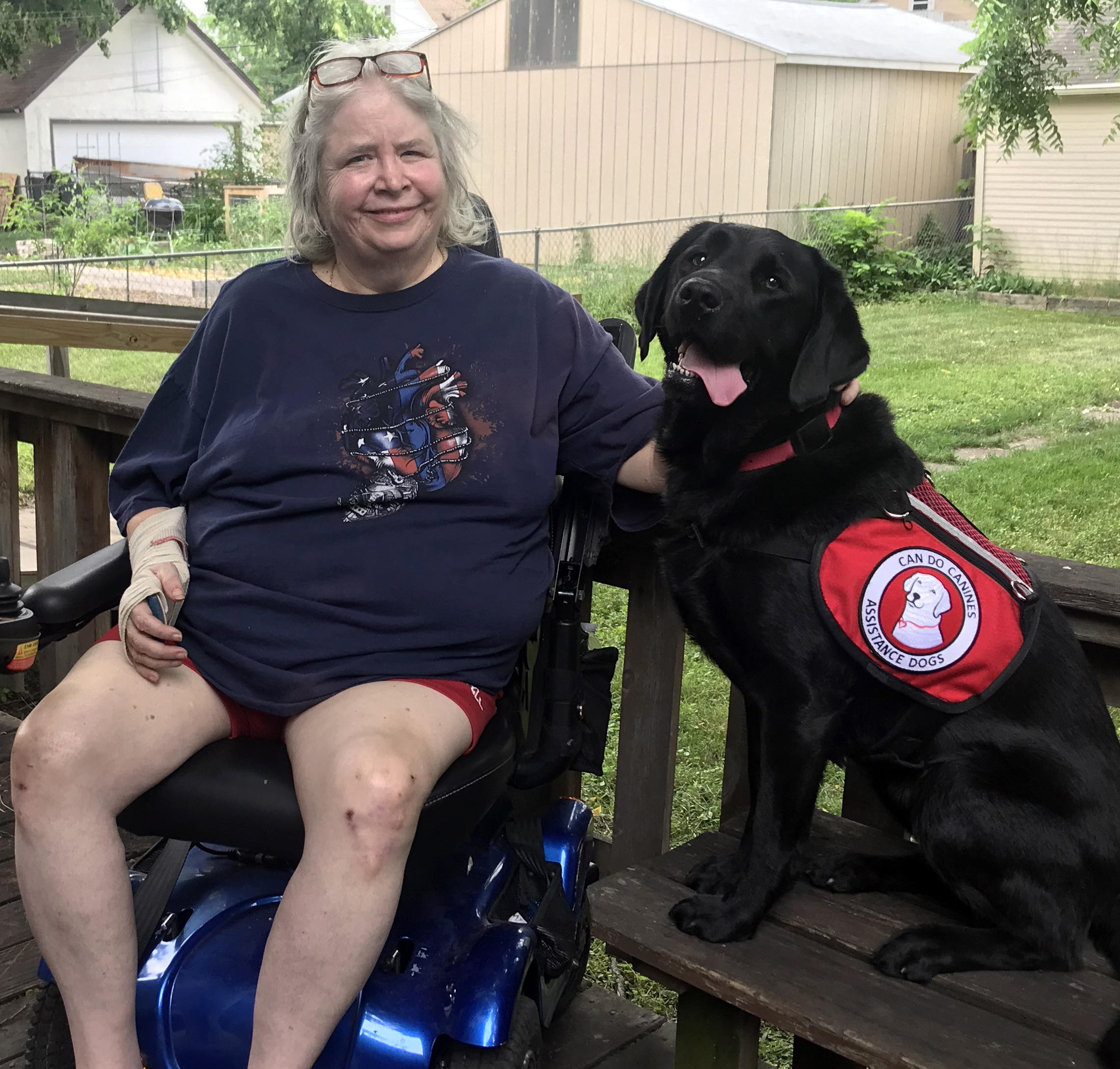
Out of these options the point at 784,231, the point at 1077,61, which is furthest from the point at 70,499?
the point at 1077,61

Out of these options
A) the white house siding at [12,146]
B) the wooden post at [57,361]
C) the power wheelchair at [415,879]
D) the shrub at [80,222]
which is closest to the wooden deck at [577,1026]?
the power wheelchair at [415,879]

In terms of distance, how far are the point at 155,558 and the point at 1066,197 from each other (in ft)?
44.3

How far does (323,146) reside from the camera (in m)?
1.96

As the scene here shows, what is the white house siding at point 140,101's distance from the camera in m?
28.7

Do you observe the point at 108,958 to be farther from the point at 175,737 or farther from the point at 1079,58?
the point at 1079,58

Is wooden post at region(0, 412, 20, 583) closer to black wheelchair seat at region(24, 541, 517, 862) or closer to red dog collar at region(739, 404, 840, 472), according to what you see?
black wheelchair seat at region(24, 541, 517, 862)

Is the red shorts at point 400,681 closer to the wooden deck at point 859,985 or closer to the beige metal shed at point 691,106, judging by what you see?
the wooden deck at point 859,985

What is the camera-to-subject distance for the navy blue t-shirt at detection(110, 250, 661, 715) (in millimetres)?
1767

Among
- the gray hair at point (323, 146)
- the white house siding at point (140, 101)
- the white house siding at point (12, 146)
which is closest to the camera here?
the gray hair at point (323, 146)

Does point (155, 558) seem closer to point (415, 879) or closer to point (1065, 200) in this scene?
point (415, 879)

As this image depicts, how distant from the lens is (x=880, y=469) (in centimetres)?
169

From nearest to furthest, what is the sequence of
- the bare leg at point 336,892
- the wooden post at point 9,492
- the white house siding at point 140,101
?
the bare leg at point 336,892 → the wooden post at point 9,492 → the white house siding at point 140,101

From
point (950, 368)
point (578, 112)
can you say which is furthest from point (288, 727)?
point (578, 112)

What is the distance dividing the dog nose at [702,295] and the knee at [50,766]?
101 cm
